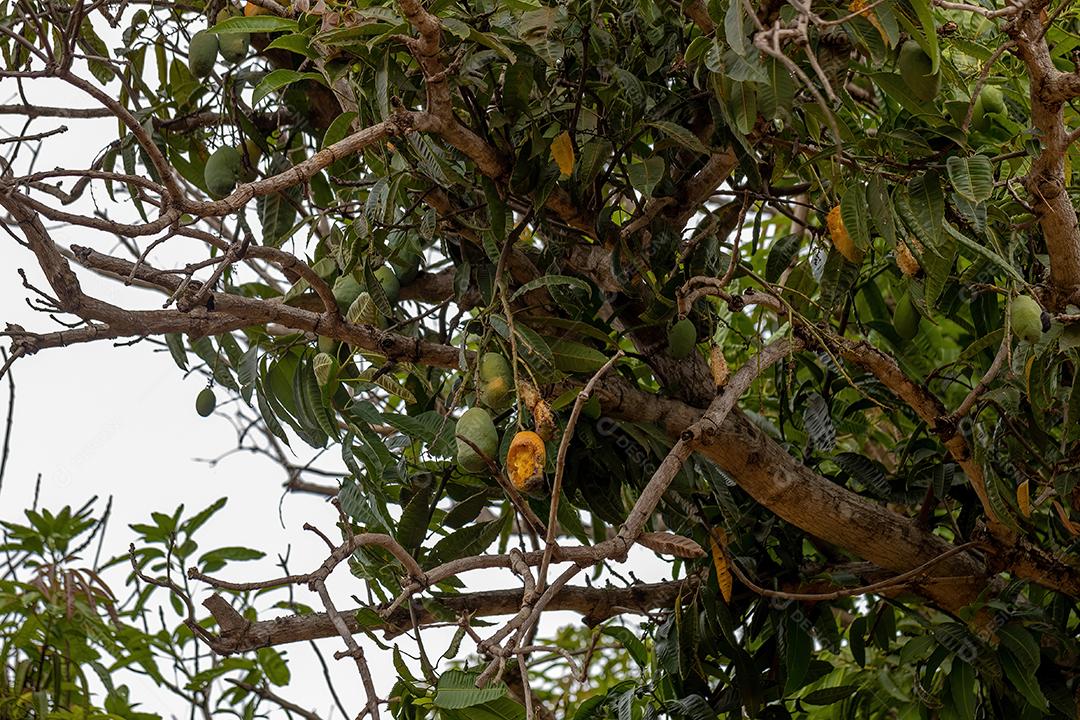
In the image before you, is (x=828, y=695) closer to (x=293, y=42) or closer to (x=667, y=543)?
(x=667, y=543)

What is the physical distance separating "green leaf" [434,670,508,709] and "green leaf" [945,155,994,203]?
512mm

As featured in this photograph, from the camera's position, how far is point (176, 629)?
1.59 metres

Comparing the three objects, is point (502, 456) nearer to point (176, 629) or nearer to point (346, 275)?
point (346, 275)

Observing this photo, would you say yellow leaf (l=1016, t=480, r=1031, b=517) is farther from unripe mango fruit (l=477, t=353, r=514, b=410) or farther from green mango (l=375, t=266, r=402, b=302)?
green mango (l=375, t=266, r=402, b=302)

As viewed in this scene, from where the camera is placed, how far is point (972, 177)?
0.93 meters

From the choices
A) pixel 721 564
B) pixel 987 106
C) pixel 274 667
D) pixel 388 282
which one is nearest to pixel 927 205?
pixel 987 106

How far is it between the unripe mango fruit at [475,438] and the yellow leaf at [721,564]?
0.34m

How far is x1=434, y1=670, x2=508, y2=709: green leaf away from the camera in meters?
0.83

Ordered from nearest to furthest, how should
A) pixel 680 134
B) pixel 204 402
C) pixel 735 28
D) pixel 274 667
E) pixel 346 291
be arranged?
pixel 735 28 < pixel 680 134 < pixel 346 291 < pixel 204 402 < pixel 274 667

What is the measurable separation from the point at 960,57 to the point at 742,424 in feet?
1.89

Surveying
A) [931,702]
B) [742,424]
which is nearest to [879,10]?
[742,424]

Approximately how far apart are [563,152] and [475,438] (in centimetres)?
27

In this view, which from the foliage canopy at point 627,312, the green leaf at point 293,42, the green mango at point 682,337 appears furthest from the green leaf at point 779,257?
the green leaf at point 293,42

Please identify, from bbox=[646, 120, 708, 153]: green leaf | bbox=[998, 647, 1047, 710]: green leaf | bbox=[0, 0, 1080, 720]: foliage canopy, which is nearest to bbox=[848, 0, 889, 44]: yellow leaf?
bbox=[0, 0, 1080, 720]: foliage canopy
